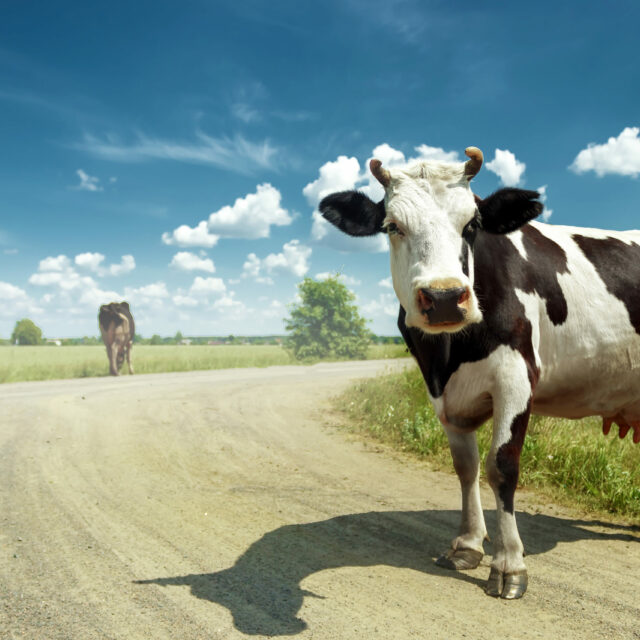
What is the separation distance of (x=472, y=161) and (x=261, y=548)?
331 centimetres

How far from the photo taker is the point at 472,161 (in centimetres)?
395

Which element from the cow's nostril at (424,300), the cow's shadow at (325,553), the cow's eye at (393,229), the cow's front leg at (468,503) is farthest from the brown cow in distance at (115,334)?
the cow's nostril at (424,300)

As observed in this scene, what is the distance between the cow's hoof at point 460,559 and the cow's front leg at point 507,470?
373 mm

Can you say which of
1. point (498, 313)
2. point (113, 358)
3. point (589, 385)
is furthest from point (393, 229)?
point (113, 358)

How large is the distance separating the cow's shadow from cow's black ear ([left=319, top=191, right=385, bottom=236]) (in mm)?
2476

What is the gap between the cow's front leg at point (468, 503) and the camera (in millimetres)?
4387

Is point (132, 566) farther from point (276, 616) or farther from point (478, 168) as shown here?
point (478, 168)

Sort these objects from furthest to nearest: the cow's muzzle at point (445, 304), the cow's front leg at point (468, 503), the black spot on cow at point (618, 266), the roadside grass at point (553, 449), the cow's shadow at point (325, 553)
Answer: the roadside grass at point (553, 449), the black spot on cow at point (618, 266), the cow's front leg at point (468, 503), the cow's shadow at point (325, 553), the cow's muzzle at point (445, 304)

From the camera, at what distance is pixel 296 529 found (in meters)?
5.09

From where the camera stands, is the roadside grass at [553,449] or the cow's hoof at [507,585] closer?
the cow's hoof at [507,585]

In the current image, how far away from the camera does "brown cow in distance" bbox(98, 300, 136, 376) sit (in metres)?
25.0

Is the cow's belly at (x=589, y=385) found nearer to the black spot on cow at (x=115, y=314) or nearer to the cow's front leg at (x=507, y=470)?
the cow's front leg at (x=507, y=470)

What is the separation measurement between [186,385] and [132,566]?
10477mm

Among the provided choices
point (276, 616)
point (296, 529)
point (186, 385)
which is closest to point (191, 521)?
point (296, 529)
